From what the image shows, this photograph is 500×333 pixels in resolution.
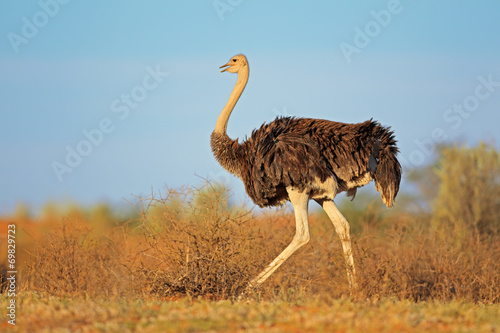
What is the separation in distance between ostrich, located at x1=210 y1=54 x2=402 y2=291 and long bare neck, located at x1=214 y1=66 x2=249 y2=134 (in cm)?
42

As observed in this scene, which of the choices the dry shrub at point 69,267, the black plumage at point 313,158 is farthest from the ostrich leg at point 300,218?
the dry shrub at point 69,267

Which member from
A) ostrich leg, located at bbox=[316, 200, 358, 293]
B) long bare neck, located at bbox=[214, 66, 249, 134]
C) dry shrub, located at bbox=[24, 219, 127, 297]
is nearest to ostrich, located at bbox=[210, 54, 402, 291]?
ostrich leg, located at bbox=[316, 200, 358, 293]

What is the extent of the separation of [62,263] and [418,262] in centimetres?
590

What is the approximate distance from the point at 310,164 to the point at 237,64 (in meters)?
2.76

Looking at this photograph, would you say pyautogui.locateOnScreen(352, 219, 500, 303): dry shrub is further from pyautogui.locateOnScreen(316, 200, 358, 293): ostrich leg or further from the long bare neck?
the long bare neck

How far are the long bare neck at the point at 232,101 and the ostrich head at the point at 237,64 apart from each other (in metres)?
0.09

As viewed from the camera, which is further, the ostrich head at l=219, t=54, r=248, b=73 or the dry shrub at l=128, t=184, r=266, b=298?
the ostrich head at l=219, t=54, r=248, b=73

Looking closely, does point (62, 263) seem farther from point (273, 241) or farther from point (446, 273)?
point (446, 273)

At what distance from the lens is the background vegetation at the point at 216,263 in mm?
7648

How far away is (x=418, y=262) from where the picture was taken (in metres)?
10.9

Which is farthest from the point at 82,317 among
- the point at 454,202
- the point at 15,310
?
the point at 454,202

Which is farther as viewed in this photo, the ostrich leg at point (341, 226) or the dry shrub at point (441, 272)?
the dry shrub at point (441, 272)

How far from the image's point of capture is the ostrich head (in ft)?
32.6

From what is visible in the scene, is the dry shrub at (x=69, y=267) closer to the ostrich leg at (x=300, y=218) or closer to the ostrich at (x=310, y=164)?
the ostrich at (x=310, y=164)
